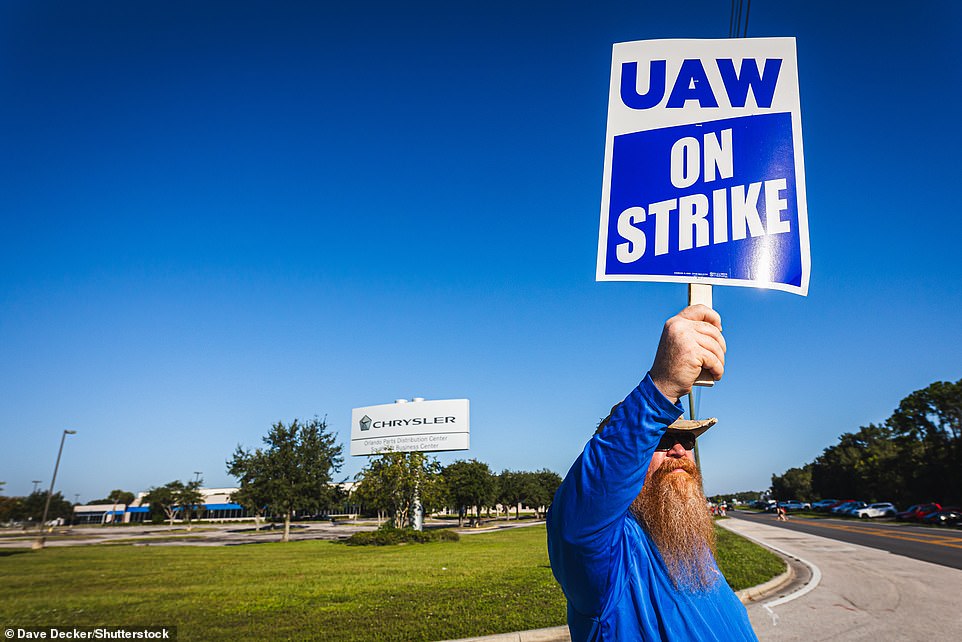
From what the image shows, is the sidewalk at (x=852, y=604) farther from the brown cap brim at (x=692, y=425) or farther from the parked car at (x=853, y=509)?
the parked car at (x=853, y=509)

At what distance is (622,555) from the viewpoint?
1.52 metres

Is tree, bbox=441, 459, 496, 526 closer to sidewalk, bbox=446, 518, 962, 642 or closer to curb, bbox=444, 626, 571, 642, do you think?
sidewalk, bbox=446, 518, 962, 642

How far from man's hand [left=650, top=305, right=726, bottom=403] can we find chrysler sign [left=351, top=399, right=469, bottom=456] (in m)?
43.5

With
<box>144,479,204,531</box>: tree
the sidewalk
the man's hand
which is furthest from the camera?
<box>144,479,204,531</box>: tree

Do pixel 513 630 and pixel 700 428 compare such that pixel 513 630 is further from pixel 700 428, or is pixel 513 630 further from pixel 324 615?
pixel 700 428

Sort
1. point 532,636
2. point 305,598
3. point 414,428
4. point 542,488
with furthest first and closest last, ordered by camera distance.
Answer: point 542,488, point 414,428, point 305,598, point 532,636

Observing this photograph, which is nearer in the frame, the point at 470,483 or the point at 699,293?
the point at 699,293

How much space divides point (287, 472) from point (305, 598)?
28.9m

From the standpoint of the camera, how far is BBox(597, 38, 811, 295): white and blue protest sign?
64.2 inches

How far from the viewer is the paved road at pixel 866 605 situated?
8156mm

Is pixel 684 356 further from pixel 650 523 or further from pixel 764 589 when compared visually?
pixel 764 589

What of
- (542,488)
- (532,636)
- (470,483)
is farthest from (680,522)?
(542,488)

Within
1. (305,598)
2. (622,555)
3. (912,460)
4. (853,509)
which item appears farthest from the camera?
(853,509)

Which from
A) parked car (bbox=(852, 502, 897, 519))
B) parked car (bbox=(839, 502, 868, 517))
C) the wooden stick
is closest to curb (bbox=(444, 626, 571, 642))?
the wooden stick
